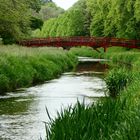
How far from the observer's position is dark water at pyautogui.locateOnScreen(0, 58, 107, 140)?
45.5 ft

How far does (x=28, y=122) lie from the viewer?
1532cm

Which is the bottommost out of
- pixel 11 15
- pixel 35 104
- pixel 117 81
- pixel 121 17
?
pixel 35 104

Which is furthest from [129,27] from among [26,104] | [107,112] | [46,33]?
[46,33]

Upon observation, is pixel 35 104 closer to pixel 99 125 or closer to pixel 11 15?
pixel 99 125

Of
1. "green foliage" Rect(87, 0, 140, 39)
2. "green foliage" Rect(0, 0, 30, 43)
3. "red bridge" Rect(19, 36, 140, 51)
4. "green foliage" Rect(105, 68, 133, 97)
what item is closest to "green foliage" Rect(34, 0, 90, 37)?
"green foliage" Rect(87, 0, 140, 39)

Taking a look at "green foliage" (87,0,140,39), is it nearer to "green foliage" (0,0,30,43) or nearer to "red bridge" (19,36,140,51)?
"red bridge" (19,36,140,51)

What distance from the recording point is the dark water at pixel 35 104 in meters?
13.9

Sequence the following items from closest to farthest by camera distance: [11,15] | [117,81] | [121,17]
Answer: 1. [117,81]
2. [11,15]
3. [121,17]

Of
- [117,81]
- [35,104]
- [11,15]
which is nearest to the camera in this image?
[35,104]

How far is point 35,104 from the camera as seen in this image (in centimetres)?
1959

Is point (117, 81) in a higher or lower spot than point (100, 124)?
lower

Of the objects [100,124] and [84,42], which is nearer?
[100,124]

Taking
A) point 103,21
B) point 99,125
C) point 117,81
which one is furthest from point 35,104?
point 103,21

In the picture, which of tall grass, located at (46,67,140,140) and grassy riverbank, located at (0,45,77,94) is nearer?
tall grass, located at (46,67,140,140)
